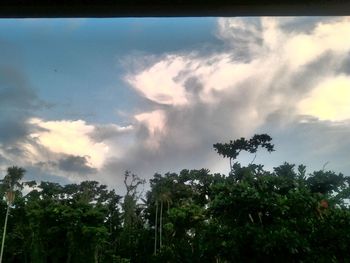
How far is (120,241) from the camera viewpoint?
20.3 meters

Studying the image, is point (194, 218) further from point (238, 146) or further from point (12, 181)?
point (12, 181)

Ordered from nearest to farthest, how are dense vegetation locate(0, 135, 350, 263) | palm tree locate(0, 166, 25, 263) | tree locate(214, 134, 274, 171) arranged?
dense vegetation locate(0, 135, 350, 263), tree locate(214, 134, 274, 171), palm tree locate(0, 166, 25, 263)

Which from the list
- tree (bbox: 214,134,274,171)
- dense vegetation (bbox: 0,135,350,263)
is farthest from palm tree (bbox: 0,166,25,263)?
tree (bbox: 214,134,274,171)

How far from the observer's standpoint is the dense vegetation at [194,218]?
9.39 metres

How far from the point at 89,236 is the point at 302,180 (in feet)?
33.3

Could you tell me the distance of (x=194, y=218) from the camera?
55.0 ft

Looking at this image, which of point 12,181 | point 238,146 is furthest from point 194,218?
point 12,181

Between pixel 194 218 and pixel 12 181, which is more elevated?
Result: pixel 12 181

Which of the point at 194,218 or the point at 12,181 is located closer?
the point at 194,218

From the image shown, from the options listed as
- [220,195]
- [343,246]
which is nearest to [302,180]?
[220,195]

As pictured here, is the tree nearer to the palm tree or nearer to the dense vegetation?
the dense vegetation

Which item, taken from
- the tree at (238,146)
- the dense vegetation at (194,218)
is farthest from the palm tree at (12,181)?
the tree at (238,146)

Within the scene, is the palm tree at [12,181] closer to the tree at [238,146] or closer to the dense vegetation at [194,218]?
the dense vegetation at [194,218]

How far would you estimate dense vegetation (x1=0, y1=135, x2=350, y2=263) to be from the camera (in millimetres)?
9391
